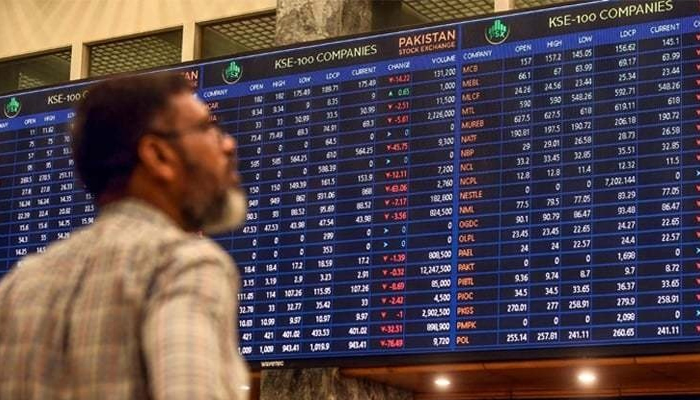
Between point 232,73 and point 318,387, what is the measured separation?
1.98m

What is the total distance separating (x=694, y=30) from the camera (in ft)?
25.4

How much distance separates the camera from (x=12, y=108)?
32.6 ft

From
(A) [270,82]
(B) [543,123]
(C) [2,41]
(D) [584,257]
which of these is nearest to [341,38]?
(A) [270,82]

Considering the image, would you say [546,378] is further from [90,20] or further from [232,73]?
[90,20]

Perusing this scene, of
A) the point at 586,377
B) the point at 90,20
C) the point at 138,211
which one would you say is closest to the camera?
the point at 138,211

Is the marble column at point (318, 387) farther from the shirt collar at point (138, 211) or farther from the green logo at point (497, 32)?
the shirt collar at point (138, 211)

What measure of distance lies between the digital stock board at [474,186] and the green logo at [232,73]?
0.01 metres

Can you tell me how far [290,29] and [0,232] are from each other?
7.44 feet

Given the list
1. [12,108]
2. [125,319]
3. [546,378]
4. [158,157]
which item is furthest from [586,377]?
[125,319]

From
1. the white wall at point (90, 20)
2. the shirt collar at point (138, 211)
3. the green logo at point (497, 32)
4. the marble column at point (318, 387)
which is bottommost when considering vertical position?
the shirt collar at point (138, 211)

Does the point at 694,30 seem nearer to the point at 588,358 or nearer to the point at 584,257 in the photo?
the point at 584,257

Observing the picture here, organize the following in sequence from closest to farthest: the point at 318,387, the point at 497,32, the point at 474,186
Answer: the point at 474,186
the point at 497,32
the point at 318,387

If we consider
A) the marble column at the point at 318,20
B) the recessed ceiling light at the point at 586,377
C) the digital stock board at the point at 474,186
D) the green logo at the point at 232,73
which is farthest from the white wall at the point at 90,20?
the recessed ceiling light at the point at 586,377

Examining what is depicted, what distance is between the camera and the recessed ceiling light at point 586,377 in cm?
809
